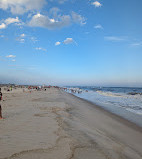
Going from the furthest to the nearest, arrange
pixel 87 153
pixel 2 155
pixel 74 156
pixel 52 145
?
pixel 52 145 < pixel 87 153 < pixel 74 156 < pixel 2 155

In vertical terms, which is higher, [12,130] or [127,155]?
[12,130]

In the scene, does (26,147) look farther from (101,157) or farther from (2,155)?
(101,157)

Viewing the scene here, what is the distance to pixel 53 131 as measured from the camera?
531 centimetres

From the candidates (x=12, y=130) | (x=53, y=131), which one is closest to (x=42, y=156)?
(x=53, y=131)

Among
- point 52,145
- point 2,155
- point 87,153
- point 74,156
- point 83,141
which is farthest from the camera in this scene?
point 83,141

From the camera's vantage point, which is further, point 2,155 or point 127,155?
point 127,155

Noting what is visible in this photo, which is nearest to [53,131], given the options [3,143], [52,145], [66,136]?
[66,136]

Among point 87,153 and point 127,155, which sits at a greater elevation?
point 87,153

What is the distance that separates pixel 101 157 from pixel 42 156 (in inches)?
63.6

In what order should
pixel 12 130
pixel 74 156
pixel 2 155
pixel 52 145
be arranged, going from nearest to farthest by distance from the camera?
1. pixel 2 155
2. pixel 74 156
3. pixel 52 145
4. pixel 12 130

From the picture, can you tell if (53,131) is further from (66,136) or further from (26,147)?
(26,147)

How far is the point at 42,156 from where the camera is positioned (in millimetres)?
3328

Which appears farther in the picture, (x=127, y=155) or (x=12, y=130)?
(x=12, y=130)

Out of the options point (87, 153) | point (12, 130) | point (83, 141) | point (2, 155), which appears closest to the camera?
point (2, 155)
